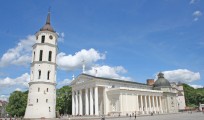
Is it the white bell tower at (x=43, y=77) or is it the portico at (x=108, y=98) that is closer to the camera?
the white bell tower at (x=43, y=77)

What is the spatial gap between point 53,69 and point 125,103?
2460 centimetres

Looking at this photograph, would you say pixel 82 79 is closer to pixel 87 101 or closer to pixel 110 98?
pixel 87 101

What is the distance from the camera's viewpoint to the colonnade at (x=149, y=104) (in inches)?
2702

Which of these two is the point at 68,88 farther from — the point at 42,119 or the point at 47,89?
the point at 42,119

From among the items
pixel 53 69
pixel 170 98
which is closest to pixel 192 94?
pixel 170 98

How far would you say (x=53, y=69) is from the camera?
48688 millimetres

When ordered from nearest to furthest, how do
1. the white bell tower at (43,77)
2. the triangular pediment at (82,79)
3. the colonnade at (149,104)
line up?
the white bell tower at (43,77) → the triangular pediment at (82,79) → the colonnade at (149,104)

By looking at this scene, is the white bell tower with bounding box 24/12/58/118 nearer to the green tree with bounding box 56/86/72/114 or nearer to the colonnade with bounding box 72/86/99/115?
the colonnade with bounding box 72/86/99/115

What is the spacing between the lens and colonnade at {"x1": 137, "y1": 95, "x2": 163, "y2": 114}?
2702 inches

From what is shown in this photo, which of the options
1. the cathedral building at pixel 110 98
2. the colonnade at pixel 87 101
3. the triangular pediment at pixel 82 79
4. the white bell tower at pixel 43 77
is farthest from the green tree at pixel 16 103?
the white bell tower at pixel 43 77

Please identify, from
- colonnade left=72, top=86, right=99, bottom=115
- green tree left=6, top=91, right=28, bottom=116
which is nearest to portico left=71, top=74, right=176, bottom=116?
colonnade left=72, top=86, right=99, bottom=115

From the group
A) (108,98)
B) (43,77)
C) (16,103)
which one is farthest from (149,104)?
(16,103)

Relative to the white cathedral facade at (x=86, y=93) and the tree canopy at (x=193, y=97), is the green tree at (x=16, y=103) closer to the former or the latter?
the white cathedral facade at (x=86, y=93)

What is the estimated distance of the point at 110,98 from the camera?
64125 mm
